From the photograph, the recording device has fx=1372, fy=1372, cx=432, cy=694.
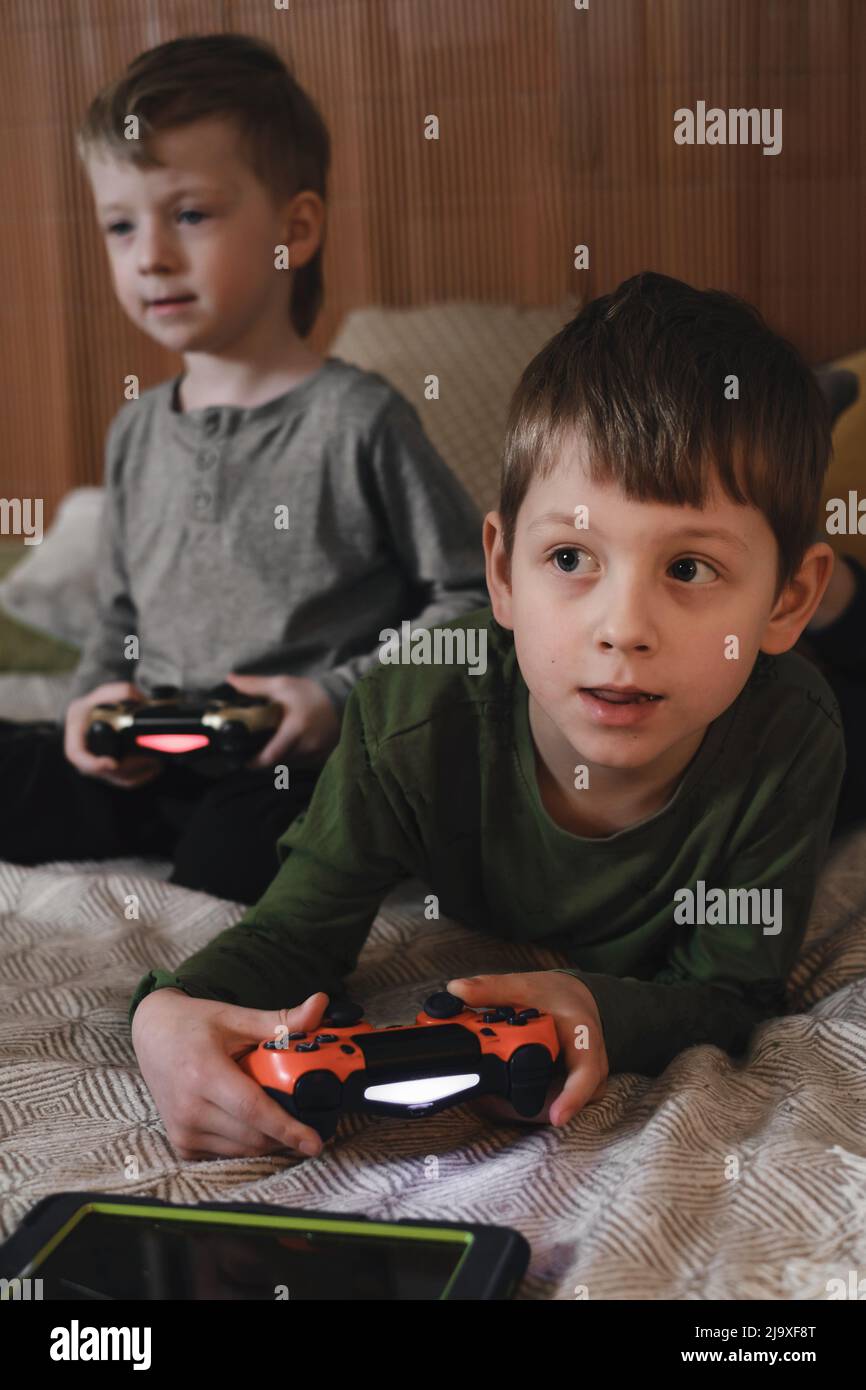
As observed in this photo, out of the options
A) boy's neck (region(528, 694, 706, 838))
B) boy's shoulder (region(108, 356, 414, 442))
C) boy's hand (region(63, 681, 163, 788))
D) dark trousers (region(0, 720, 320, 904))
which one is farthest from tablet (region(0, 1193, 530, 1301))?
boy's shoulder (region(108, 356, 414, 442))

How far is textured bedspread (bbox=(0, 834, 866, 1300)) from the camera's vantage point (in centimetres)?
56

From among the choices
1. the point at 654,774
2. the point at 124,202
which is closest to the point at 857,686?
the point at 654,774

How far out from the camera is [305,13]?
1871 mm

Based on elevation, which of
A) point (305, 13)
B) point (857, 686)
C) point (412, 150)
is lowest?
point (857, 686)

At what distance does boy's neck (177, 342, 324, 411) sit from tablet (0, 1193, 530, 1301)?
82 centimetres

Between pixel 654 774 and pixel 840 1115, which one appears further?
pixel 654 774

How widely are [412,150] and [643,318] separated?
1.27 meters

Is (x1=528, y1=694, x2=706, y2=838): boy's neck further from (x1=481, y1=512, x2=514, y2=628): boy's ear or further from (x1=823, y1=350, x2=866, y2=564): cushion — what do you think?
(x1=823, y1=350, x2=866, y2=564): cushion

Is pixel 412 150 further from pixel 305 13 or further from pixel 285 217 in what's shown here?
pixel 285 217

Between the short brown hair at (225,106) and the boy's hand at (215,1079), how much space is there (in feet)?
2.50

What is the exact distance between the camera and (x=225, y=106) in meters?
1.16

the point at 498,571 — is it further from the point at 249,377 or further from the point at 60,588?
the point at 60,588
